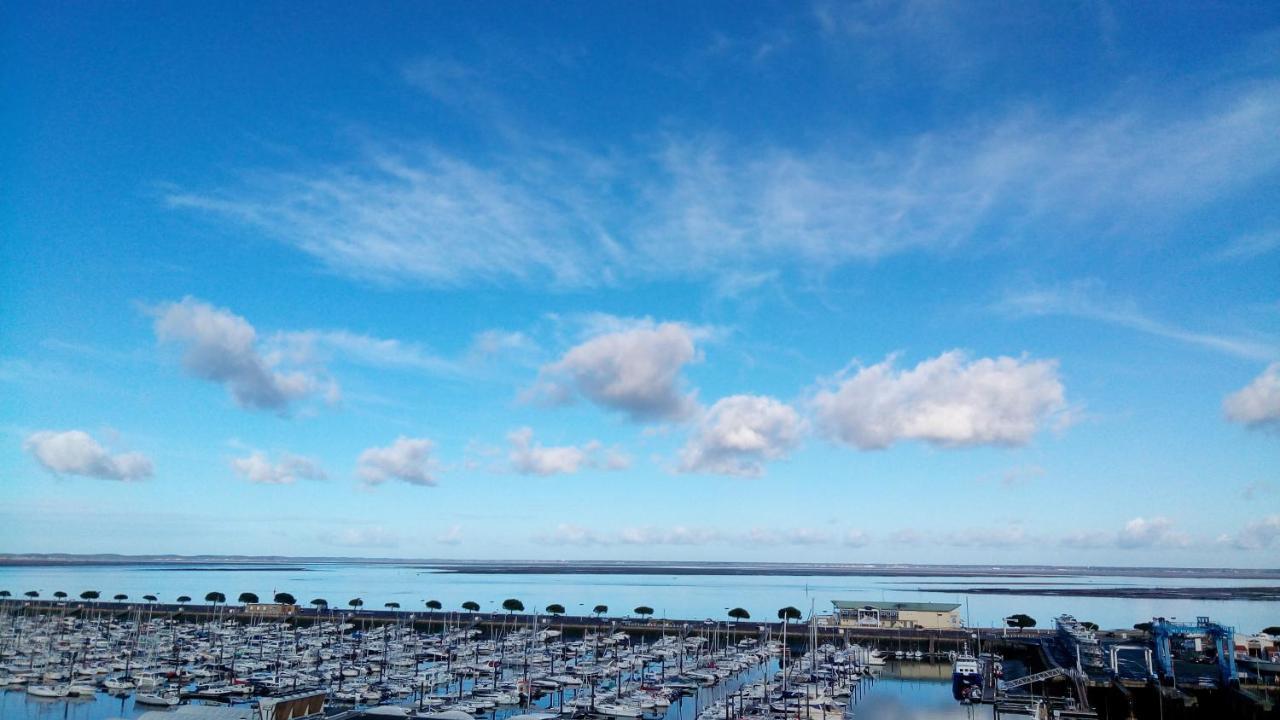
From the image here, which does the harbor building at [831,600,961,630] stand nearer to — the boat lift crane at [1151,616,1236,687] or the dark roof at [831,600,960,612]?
the dark roof at [831,600,960,612]

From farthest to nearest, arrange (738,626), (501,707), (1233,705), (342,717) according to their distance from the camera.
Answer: (738,626)
(501,707)
(1233,705)
(342,717)

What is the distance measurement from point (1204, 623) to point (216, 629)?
236 feet

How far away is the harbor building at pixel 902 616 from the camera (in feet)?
246

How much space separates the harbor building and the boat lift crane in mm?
26991

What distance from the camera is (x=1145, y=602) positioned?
428ft

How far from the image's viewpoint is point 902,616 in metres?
76.2

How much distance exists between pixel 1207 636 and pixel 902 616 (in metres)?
31.5

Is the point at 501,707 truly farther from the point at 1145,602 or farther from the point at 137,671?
the point at 1145,602

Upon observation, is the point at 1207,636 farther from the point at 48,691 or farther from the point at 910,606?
the point at 48,691

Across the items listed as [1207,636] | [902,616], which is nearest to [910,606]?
[902,616]

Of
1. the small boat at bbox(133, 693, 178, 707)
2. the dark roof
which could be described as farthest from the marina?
the dark roof

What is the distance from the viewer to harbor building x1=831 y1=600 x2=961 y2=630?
246 feet

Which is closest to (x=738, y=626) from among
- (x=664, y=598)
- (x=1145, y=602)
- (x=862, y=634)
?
(x=862, y=634)

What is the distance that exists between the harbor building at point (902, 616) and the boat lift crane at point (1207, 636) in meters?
27.0
